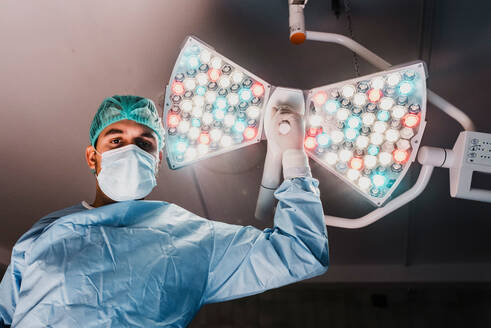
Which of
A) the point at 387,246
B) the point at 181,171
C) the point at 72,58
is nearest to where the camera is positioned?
the point at 72,58

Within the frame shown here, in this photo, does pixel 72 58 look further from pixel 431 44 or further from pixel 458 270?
pixel 458 270

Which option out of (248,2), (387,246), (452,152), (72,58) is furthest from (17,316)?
(387,246)

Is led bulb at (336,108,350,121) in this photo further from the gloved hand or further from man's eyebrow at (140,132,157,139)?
man's eyebrow at (140,132,157,139)

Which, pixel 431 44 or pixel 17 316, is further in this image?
pixel 431 44

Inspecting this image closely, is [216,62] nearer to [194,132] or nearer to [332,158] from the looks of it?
[194,132]

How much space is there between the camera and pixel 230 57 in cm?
211

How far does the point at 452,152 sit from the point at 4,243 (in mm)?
2938

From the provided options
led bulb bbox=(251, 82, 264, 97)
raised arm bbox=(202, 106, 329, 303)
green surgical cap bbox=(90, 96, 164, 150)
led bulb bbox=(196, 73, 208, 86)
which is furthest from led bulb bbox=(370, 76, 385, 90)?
green surgical cap bbox=(90, 96, 164, 150)

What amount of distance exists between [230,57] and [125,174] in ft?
3.06

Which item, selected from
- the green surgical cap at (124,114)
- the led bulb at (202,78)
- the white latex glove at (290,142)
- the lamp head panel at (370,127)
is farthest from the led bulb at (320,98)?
the green surgical cap at (124,114)

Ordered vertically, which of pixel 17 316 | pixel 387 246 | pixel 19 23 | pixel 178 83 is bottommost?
pixel 387 246

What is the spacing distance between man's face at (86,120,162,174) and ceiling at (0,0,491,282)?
0.57 metres

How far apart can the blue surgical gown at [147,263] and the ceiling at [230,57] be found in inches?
34.3

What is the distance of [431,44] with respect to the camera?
1.94 meters
